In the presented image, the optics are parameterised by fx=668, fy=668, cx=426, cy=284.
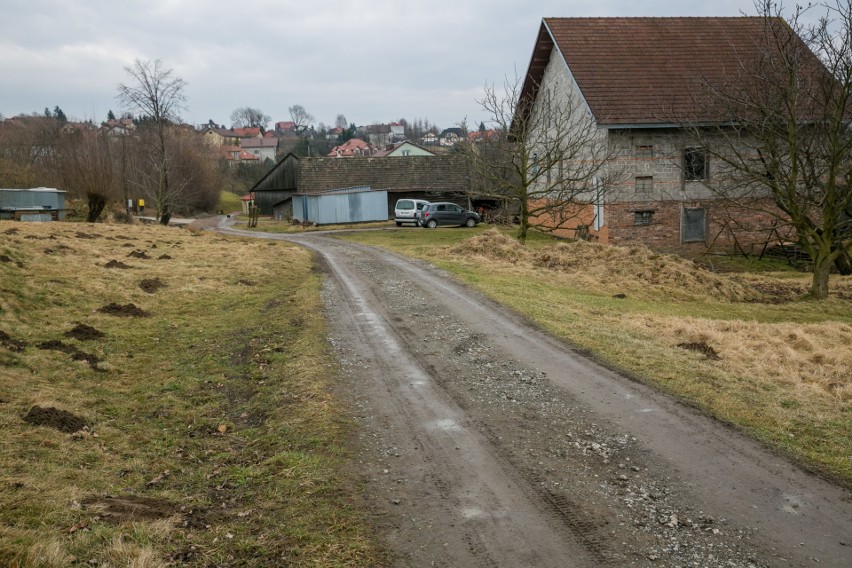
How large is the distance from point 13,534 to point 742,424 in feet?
23.6

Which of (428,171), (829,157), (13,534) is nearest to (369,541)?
(13,534)

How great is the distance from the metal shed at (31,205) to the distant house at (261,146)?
132198mm

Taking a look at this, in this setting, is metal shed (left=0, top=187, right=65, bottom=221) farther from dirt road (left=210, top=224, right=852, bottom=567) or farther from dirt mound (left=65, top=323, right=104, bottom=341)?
dirt road (left=210, top=224, right=852, bottom=567)

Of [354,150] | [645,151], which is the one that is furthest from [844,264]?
[354,150]

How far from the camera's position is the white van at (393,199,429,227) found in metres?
41.9

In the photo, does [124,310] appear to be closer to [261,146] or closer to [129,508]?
[129,508]

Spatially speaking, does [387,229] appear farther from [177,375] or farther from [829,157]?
[177,375]

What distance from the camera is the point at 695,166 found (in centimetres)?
3198

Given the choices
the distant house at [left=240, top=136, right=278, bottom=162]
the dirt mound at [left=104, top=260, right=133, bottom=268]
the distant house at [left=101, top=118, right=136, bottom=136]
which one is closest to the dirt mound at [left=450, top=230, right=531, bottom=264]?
the dirt mound at [left=104, top=260, right=133, bottom=268]

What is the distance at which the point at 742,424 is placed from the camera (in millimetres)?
→ 7672

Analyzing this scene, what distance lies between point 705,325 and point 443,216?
2792 centimetres

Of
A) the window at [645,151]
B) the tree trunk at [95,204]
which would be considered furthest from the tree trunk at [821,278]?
the tree trunk at [95,204]

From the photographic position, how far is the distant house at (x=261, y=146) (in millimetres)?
167000

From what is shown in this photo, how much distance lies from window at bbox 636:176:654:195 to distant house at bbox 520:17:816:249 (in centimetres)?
5
